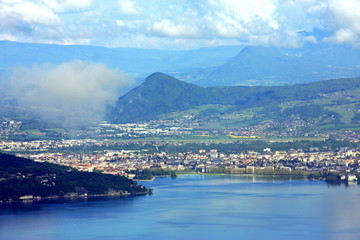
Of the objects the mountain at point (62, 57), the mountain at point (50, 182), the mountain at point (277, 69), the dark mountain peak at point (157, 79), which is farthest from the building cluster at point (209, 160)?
the mountain at point (62, 57)

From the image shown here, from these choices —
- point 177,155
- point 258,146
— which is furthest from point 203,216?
point 258,146

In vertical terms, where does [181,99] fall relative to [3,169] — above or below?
above

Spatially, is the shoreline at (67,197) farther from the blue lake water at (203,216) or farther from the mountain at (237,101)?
the mountain at (237,101)

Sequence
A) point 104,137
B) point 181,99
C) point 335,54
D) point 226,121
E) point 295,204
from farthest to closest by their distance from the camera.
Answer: point 335,54 → point 181,99 → point 226,121 → point 104,137 → point 295,204

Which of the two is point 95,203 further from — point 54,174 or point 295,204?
point 295,204

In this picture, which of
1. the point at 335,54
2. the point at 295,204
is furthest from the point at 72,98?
the point at 335,54
